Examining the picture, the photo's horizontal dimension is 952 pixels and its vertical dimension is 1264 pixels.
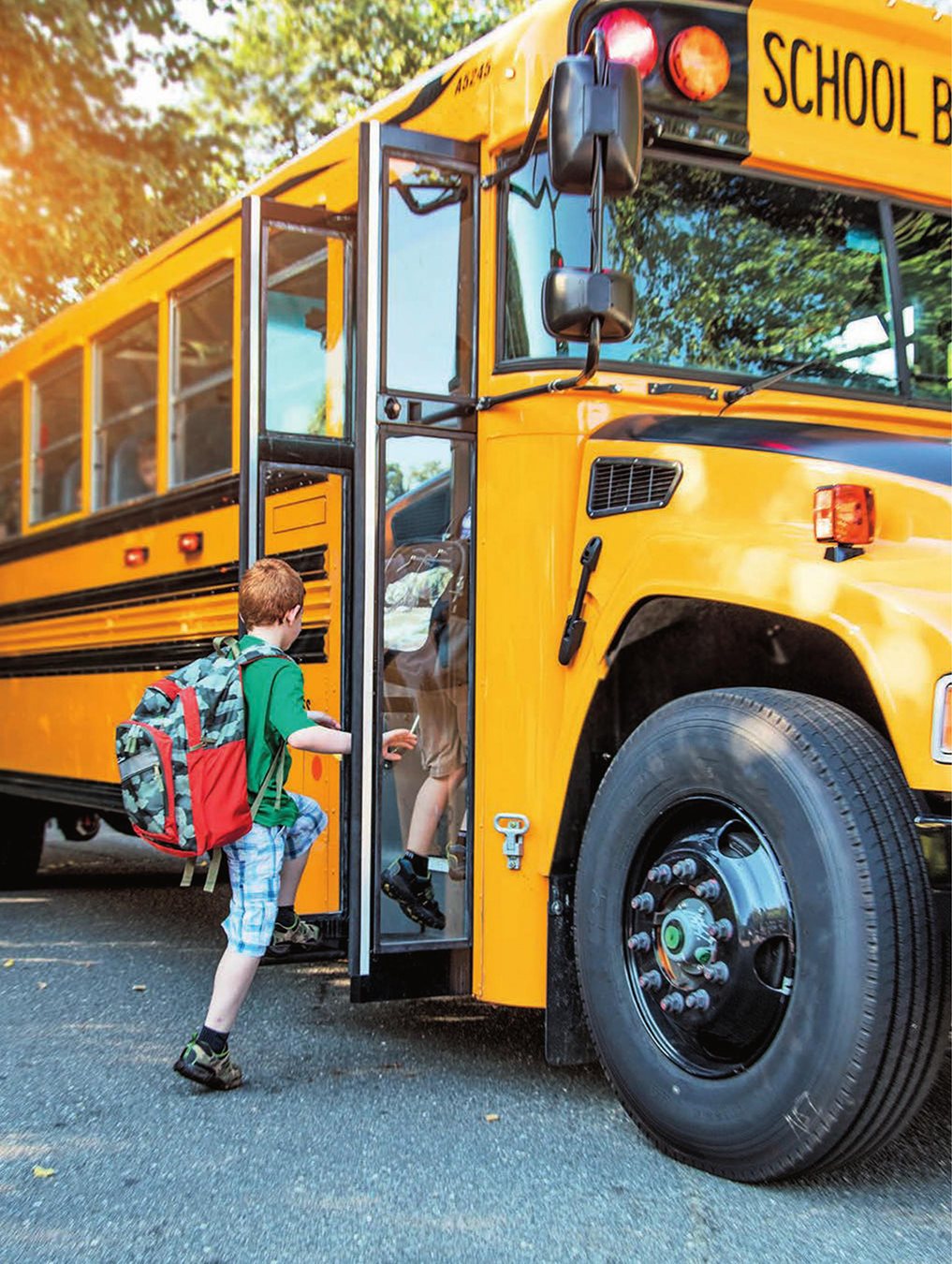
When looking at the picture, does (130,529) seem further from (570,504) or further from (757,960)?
(757,960)

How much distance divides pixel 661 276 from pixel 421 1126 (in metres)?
2.12

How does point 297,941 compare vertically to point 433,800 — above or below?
below

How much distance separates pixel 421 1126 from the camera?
321cm

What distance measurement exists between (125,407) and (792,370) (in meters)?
3.19

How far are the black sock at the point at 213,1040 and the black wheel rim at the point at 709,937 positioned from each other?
1.06 metres

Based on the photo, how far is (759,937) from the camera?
2762 millimetres

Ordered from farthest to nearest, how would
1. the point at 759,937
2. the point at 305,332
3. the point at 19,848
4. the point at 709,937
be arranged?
the point at 19,848
the point at 305,332
the point at 709,937
the point at 759,937


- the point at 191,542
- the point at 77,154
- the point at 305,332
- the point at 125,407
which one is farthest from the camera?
the point at 77,154

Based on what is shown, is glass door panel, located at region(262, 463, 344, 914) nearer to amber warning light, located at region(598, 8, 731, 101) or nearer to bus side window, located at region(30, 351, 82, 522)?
amber warning light, located at region(598, 8, 731, 101)

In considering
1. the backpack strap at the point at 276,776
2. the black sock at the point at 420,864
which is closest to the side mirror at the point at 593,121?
the backpack strap at the point at 276,776

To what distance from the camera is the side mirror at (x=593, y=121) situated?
3.01 meters

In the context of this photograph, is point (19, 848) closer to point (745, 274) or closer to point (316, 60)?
point (745, 274)

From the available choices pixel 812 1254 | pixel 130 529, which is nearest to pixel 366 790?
pixel 812 1254

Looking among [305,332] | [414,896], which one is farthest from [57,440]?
[414,896]
